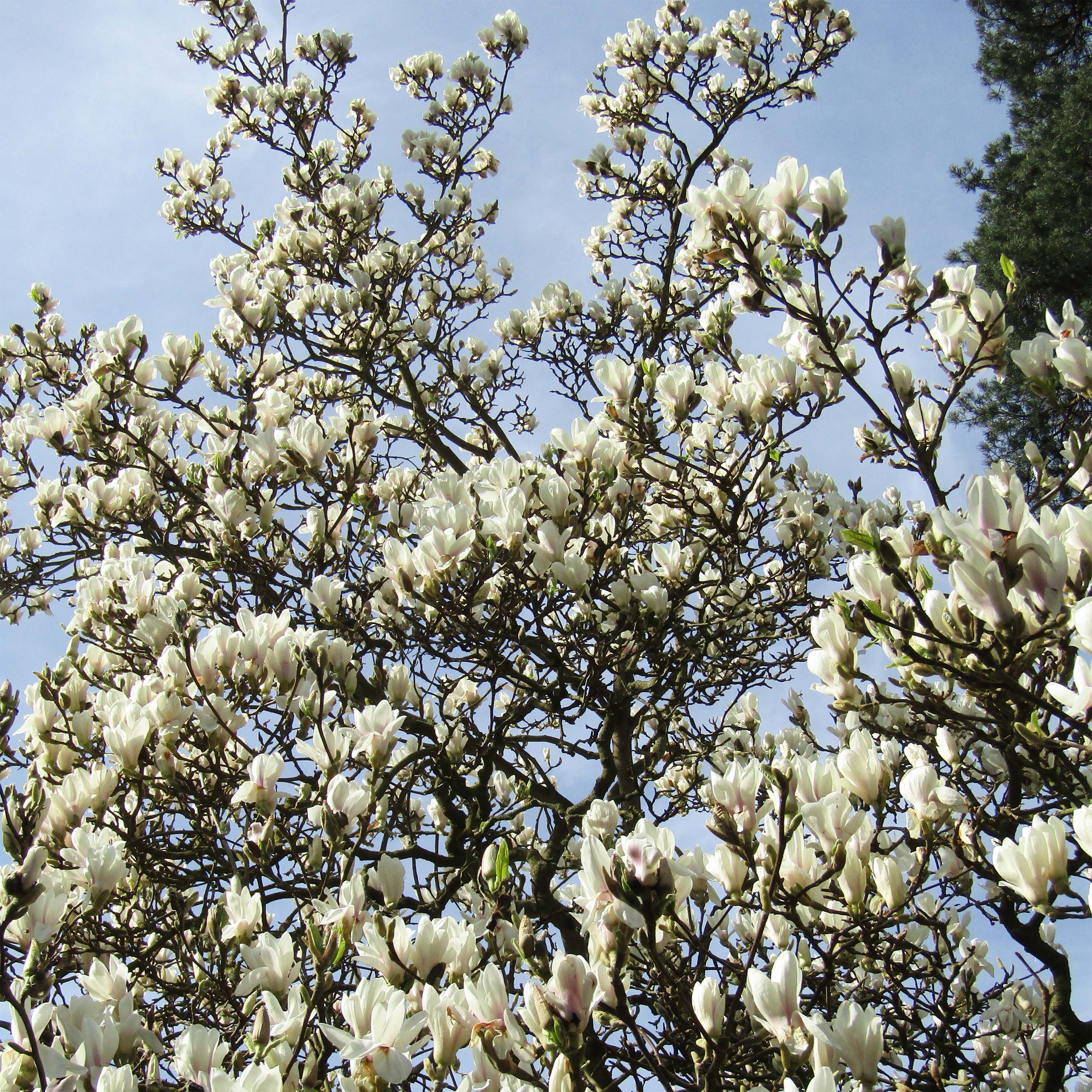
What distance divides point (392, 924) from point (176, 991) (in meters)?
1.43

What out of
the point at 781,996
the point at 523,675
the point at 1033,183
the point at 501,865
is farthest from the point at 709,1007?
the point at 1033,183

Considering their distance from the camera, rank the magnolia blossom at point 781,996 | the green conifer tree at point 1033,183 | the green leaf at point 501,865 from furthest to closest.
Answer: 1. the green conifer tree at point 1033,183
2. the green leaf at point 501,865
3. the magnolia blossom at point 781,996

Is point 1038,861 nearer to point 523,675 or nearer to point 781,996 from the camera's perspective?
point 781,996

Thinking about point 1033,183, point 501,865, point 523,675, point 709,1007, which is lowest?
point 709,1007

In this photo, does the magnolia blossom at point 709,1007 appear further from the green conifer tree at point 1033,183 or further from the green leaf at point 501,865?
the green conifer tree at point 1033,183

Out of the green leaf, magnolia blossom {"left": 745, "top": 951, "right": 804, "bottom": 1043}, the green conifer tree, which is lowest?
magnolia blossom {"left": 745, "top": 951, "right": 804, "bottom": 1043}

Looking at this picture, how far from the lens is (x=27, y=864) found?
5.14 feet

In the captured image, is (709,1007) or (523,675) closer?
(709,1007)

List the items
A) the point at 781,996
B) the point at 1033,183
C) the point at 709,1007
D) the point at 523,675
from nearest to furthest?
1. the point at 781,996
2. the point at 709,1007
3. the point at 523,675
4. the point at 1033,183

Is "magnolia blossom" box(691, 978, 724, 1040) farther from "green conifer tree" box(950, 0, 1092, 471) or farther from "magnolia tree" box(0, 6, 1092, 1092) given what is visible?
"green conifer tree" box(950, 0, 1092, 471)

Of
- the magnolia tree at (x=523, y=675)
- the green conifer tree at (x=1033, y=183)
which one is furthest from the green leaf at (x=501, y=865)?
the green conifer tree at (x=1033, y=183)

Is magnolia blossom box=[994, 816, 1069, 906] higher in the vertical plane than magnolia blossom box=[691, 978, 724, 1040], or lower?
higher

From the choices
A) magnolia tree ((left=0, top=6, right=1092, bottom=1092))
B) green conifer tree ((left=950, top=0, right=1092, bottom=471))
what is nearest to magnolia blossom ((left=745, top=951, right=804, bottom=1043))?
magnolia tree ((left=0, top=6, right=1092, bottom=1092))

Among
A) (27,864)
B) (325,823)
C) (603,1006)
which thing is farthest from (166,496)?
(603,1006)
